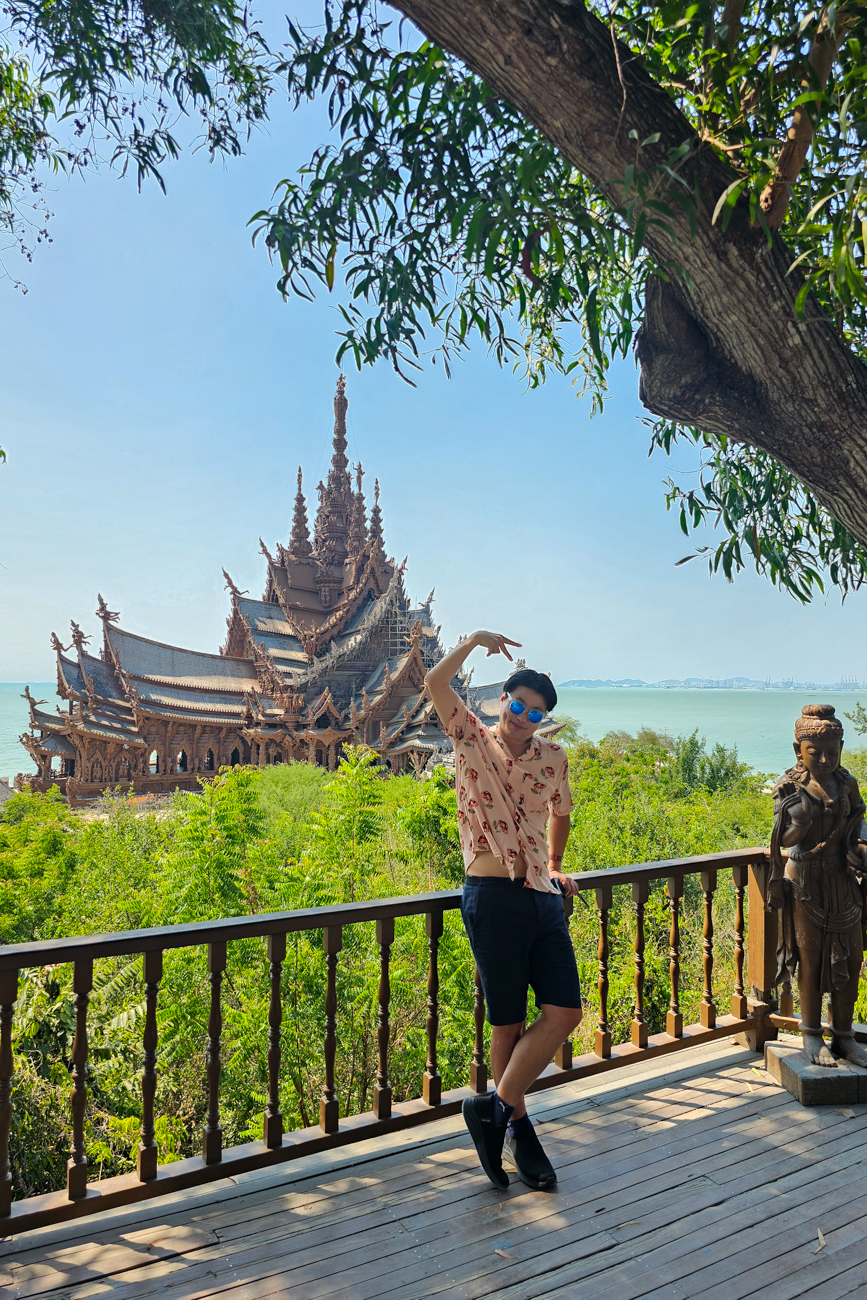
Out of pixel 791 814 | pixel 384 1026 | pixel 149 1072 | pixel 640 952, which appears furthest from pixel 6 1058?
pixel 791 814

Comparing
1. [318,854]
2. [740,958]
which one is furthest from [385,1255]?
[318,854]

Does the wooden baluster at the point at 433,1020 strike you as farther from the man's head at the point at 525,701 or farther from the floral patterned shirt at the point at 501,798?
the man's head at the point at 525,701

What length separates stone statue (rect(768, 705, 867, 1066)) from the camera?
271 cm

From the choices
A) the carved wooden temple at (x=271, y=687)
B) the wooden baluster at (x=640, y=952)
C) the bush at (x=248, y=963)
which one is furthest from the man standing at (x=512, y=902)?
the carved wooden temple at (x=271, y=687)

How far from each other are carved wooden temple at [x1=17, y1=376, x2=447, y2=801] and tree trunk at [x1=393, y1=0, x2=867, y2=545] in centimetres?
1608

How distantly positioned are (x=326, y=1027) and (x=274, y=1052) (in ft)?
0.76

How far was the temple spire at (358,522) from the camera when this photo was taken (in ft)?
81.8

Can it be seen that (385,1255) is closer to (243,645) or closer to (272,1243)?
(272,1243)

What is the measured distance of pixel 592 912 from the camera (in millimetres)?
7656

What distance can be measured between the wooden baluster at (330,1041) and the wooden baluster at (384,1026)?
0.14 meters

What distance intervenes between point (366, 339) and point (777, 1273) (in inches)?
120

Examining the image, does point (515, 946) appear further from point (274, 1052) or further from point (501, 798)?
point (274, 1052)

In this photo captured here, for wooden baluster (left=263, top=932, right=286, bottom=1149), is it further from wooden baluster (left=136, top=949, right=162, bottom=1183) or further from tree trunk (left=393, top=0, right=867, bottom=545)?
tree trunk (left=393, top=0, right=867, bottom=545)

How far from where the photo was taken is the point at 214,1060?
2232 mm
